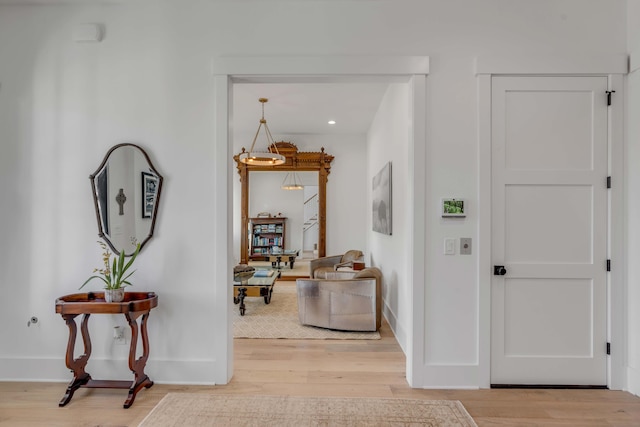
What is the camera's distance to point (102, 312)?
235cm

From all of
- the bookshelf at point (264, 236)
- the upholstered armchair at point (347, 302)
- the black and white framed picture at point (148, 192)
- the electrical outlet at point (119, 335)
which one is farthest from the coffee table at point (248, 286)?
the bookshelf at point (264, 236)

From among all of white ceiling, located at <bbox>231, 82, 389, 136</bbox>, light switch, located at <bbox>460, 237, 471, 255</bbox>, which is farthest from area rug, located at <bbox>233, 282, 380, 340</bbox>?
white ceiling, located at <bbox>231, 82, 389, 136</bbox>

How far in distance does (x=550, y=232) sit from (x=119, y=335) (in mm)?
3346

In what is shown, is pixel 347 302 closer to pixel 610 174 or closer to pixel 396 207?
pixel 396 207

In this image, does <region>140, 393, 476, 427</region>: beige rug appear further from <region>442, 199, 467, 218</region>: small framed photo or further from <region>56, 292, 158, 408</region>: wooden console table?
<region>442, 199, 467, 218</region>: small framed photo

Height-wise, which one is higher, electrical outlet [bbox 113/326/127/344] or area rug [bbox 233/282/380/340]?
electrical outlet [bbox 113/326/127/344]

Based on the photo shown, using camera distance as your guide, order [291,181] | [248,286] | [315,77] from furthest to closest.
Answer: [291,181] → [248,286] → [315,77]

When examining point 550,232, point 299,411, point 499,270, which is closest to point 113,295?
point 299,411

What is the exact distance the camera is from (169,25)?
2.70m

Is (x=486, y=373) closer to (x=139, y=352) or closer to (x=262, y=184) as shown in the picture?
(x=139, y=352)

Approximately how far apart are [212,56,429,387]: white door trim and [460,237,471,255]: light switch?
0.29m

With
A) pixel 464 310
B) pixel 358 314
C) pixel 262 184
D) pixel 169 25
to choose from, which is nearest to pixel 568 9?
pixel 464 310

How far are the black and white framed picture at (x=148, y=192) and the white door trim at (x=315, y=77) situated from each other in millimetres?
481

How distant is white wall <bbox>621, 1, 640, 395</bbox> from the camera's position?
8.20 ft
